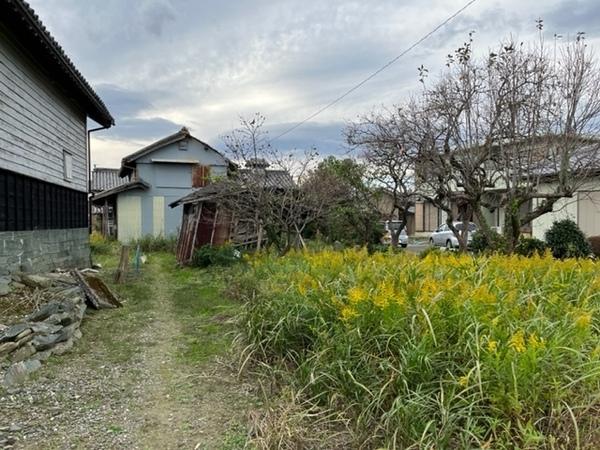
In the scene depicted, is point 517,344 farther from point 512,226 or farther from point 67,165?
point 67,165

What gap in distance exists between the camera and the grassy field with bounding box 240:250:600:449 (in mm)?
2262

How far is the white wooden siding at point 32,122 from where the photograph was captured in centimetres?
666


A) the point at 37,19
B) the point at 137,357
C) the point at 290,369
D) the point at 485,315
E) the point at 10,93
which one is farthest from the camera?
the point at 10,93

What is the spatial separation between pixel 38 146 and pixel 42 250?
1.75 m

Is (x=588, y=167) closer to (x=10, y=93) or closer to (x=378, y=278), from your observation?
(x=378, y=278)

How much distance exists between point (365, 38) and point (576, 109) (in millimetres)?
3959

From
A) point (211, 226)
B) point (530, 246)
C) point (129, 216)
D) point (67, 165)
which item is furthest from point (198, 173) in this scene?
point (530, 246)

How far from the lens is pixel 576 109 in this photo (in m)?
8.41

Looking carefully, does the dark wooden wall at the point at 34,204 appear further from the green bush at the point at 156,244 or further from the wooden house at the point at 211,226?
the green bush at the point at 156,244

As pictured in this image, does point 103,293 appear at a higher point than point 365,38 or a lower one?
lower

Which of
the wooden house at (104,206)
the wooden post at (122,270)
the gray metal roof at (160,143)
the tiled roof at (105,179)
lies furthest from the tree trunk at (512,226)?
the tiled roof at (105,179)

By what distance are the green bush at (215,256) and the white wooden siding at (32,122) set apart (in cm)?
334

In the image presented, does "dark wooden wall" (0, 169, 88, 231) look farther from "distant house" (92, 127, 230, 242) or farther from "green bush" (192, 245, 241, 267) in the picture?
"distant house" (92, 127, 230, 242)

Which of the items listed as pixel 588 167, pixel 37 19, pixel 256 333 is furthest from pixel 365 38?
pixel 256 333
